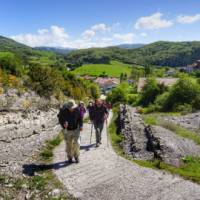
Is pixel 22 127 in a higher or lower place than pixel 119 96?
higher

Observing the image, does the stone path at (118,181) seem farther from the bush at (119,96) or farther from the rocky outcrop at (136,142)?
the bush at (119,96)

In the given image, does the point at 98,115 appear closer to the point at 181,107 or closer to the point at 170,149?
the point at 170,149

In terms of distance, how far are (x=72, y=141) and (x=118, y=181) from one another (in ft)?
9.31

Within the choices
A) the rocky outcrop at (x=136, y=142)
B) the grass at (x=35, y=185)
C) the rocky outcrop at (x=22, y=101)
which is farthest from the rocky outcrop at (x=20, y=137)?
the rocky outcrop at (x=136, y=142)

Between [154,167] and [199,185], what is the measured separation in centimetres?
231

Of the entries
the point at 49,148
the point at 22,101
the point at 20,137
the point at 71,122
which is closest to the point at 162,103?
the point at 22,101

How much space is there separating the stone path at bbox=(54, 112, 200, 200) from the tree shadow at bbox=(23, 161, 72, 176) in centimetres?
12

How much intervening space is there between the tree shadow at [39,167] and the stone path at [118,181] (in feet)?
0.39

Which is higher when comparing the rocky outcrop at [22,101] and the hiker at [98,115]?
the hiker at [98,115]

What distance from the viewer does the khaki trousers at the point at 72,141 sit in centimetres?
1310

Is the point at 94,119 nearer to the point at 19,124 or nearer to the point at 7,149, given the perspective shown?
the point at 7,149

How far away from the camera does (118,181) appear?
11406 mm

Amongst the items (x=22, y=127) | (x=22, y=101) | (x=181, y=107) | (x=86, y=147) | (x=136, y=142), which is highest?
(x=136, y=142)

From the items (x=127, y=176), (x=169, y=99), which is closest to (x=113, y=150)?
(x=127, y=176)
